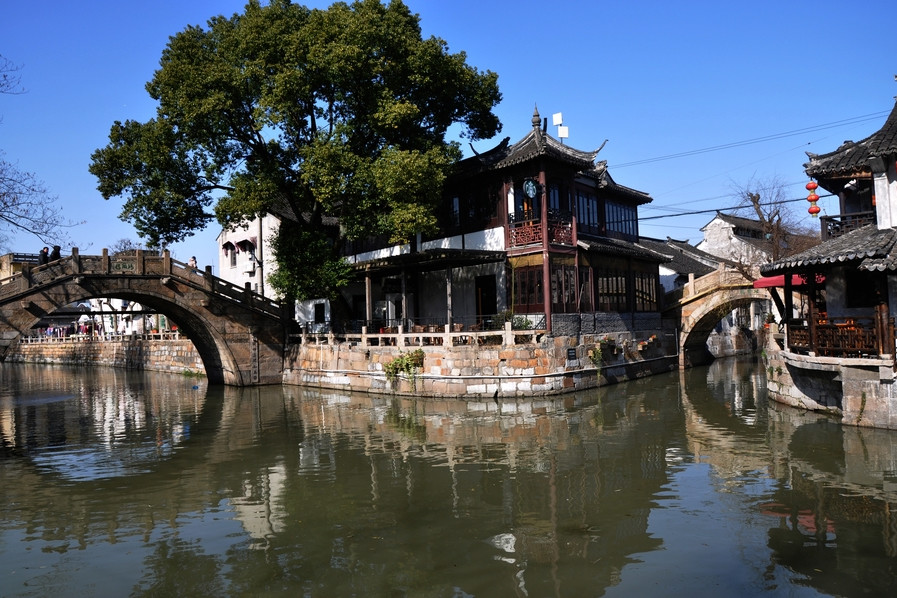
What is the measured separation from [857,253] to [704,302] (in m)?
15.8

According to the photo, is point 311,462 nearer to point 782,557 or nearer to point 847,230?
point 782,557

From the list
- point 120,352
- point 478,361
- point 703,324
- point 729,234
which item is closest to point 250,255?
point 120,352

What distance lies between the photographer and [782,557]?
305 inches

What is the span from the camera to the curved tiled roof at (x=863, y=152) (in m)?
14.5

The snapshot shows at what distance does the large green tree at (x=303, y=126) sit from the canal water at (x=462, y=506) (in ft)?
27.5

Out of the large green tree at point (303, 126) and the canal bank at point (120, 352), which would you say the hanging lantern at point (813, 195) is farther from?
the canal bank at point (120, 352)

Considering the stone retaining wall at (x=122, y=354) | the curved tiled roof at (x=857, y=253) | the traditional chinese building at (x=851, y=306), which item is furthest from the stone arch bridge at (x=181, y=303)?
the curved tiled roof at (x=857, y=253)

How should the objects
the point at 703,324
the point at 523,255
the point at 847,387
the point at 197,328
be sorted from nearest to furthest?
the point at 847,387 → the point at 523,255 → the point at 197,328 → the point at 703,324

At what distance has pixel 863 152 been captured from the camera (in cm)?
1585

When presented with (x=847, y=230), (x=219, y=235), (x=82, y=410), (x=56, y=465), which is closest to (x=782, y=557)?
(x=847, y=230)

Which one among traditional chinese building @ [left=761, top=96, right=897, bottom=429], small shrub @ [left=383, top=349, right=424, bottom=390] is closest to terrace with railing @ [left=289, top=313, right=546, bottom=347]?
small shrub @ [left=383, top=349, right=424, bottom=390]

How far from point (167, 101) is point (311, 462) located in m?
17.5

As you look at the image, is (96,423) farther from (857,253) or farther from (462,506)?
(857,253)

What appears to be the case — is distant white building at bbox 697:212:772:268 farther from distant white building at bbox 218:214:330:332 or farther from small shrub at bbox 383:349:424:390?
small shrub at bbox 383:349:424:390
